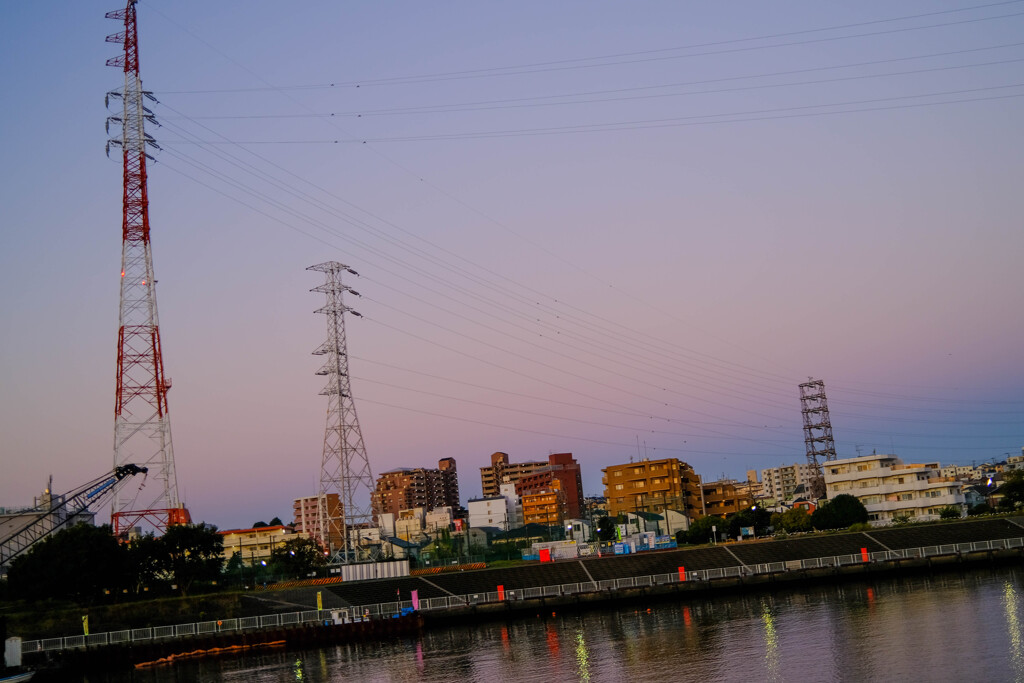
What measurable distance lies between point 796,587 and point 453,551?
41257 millimetres

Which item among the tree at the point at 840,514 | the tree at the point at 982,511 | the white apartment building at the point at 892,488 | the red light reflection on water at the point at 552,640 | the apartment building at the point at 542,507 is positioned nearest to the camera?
the red light reflection on water at the point at 552,640

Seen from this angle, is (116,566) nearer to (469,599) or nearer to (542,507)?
(469,599)

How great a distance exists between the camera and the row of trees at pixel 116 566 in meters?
75.2

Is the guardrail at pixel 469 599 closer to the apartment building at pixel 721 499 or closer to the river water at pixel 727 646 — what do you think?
the river water at pixel 727 646

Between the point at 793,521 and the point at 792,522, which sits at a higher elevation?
the point at 793,521

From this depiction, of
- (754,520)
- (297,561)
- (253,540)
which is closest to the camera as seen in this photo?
(297,561)

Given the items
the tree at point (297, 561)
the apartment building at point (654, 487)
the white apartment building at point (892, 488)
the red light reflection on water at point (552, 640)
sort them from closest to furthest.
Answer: the red light reflection on water at point (552, 640) → the tree at point (297, 561) → the white apartment building at point (892, 488) → the apartment building at point (654, 487)

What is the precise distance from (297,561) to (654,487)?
66216 millimetres

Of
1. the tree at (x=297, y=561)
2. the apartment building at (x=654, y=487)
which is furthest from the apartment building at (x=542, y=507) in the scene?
the tree at (x=297, y=561)

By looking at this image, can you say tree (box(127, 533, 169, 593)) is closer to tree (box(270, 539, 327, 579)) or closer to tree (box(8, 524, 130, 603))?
tree (box(8, 524, 130, 603))

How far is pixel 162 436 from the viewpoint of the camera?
277 feet

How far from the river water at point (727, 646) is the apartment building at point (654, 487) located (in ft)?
220

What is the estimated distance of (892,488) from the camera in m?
118

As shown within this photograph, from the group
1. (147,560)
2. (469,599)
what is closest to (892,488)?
(469,599)
